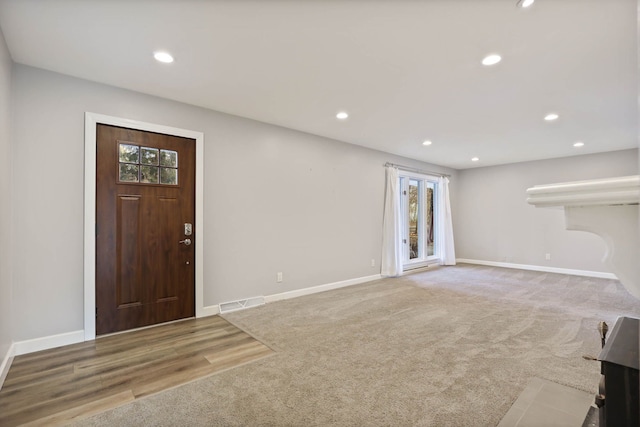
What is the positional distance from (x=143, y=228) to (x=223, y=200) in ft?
2.99

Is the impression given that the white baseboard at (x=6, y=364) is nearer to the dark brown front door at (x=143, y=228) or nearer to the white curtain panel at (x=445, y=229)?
the dark brown front door at (x=143, y=228)

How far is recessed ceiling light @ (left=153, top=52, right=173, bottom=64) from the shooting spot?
2.37m

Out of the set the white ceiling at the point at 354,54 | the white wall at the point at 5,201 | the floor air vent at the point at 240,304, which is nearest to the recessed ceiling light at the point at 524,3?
the white ceiling at the point at 354,54

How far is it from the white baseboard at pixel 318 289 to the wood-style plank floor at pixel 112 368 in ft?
3.45

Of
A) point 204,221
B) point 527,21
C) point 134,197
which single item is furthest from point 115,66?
point 527,21

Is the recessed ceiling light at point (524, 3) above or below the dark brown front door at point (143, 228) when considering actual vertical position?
above

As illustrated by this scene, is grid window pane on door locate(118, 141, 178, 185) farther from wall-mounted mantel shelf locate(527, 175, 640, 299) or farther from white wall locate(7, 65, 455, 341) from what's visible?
wall-mounted mantel shelf locate(527, 175, 640, 299)

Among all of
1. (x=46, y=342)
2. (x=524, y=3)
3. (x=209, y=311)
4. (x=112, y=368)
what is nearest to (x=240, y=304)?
(x=209, y=311)

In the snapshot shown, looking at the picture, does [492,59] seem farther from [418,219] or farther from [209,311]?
[418,219]

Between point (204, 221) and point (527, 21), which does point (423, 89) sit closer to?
point (527, 21)

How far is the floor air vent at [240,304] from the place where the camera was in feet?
11.8

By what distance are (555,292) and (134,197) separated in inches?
231

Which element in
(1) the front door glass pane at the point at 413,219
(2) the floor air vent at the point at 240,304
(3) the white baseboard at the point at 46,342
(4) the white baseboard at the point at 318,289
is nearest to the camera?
(3) the white baseboard at the point at 46,342

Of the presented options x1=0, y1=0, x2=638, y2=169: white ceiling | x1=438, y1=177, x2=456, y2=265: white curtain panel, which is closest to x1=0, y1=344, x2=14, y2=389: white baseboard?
x1=0, y1=0, x2=638, y2=169: white ceiling
